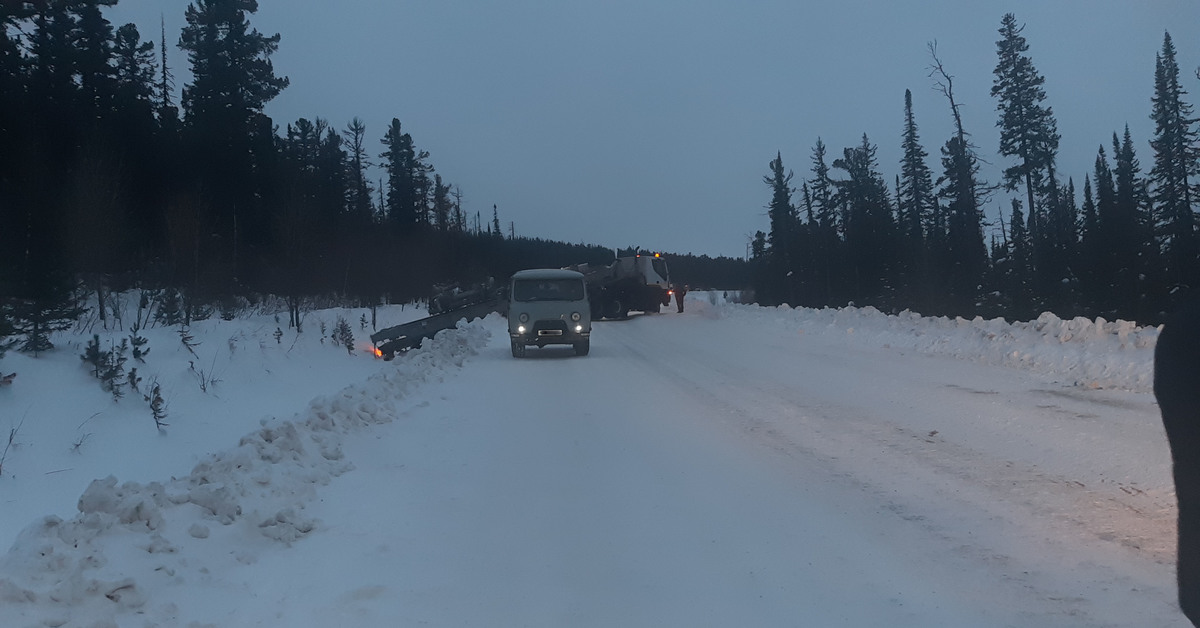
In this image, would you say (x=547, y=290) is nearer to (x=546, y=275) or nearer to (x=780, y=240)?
(x=546, y=275)

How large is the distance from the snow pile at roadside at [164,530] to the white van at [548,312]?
40.3 ft

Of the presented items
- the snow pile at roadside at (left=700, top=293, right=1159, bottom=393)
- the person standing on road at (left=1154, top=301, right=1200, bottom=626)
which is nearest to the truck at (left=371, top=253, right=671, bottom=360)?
the snow pile at roadside at (left=700, top=293, right=1159, bottom=393)

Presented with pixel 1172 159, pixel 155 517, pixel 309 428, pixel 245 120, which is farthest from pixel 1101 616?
pixel 1172 159

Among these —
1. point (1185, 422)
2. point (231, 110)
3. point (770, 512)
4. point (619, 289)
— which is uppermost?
point (231, 110)

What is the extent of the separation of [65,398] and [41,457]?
2.08 m

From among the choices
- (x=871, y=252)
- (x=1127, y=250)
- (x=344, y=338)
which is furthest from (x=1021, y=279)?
(x=344, y=338)

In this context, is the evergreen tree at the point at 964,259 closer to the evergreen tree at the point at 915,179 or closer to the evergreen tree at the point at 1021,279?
the evergreen tree at the point at 1021,279

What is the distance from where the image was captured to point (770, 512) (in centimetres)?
686

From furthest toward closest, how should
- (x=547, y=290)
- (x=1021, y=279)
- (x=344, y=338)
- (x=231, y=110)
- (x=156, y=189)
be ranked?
(x=231, y=110), (x=156, y=189), (x=1021, y=279), (x=344, y=338), (x=547, y=290)

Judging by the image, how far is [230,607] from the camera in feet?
16.3

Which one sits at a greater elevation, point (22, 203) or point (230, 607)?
point (22, 203)

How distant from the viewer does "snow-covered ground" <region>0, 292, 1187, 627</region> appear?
492 centimetres

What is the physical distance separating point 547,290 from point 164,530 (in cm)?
1684

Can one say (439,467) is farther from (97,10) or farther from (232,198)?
(97,10)
